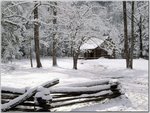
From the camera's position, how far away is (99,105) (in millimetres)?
7059

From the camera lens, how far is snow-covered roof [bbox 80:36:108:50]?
16.2 metres

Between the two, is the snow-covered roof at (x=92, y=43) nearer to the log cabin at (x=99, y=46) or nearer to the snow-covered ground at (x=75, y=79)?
the log cabin at (x=99, y=46)

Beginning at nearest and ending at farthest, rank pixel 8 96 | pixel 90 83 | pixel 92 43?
1. pixel 8 96
2. pixel 90 83
3. pixel 92 43

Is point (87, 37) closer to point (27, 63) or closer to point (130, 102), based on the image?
point (27, 63)

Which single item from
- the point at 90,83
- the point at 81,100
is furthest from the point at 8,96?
the point at 90,83

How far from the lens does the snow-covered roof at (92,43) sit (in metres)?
16.2

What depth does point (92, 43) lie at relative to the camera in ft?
53.0

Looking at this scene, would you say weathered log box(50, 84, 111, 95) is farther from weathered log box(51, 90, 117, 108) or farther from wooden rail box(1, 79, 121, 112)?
weathered log box(51, 90, 117, 108)

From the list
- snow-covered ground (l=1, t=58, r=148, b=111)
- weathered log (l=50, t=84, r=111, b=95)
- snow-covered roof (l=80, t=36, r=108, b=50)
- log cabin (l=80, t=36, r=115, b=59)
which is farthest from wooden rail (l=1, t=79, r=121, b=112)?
log cabin (l=80, t=36, r=115, b=59)

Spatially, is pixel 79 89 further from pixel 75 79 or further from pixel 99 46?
pixel 99 46

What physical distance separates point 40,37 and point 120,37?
42.3 feet

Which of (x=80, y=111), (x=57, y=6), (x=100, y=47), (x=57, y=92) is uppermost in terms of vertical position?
(x=57, y=6)

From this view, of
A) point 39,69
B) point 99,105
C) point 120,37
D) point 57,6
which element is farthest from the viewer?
point 120,37

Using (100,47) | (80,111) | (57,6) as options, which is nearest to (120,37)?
(100,47)
